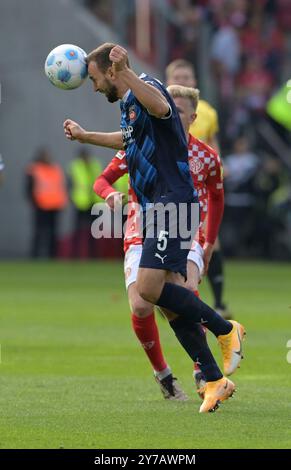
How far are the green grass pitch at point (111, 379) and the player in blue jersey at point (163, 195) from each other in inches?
18.3

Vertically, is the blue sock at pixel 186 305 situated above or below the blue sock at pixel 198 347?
above

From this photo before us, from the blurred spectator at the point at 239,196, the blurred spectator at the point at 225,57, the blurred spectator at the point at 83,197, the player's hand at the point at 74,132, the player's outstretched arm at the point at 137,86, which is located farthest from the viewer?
the blurred spectator at the point at 83,197

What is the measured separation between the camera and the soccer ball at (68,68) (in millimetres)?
8516

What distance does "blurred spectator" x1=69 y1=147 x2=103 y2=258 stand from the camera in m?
26.1

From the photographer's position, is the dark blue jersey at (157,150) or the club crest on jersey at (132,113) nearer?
the dark blue jersey at (157,150)

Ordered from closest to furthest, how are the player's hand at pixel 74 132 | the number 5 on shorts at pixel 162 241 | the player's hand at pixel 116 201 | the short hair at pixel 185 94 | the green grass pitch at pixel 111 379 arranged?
the green grass pitch at pixel 111 379 → the number 5 on shorts at pixel 162 241 → the player's hand at pixel 74 132 → the player's hand at pixel 116 201 → the short hair at pixel 185 94

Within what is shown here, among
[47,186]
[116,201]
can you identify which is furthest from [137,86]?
[47,186]

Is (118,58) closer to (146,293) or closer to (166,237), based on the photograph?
(166,237)

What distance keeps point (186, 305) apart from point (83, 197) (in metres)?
18.4

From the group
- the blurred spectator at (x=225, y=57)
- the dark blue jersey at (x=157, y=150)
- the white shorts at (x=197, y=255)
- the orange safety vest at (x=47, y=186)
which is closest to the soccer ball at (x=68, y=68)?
the dark blue jersey at (x=157, y=150)

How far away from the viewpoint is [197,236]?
953cm

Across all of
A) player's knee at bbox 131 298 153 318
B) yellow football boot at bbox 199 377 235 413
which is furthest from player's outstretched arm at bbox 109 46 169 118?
yellow football boot at bbox 199 377 235 413

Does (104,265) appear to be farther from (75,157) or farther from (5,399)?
(5,399)

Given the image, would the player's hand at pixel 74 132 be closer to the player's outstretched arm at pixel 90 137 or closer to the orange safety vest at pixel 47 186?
the player's outstretched arm at pixel 90 137
